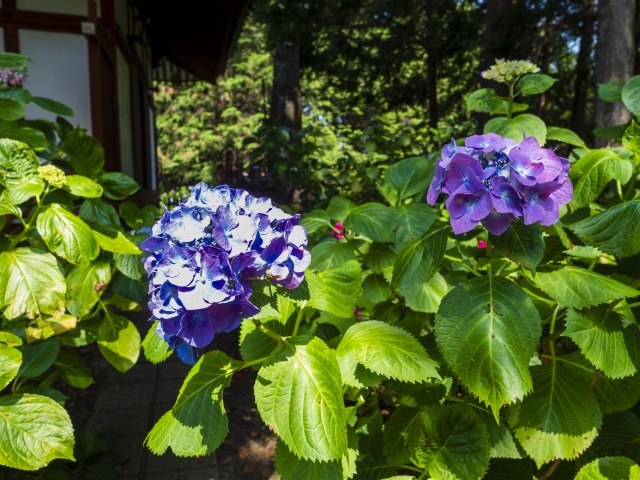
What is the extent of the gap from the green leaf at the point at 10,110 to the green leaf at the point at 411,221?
1256 mm

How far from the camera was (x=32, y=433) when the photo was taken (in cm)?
121

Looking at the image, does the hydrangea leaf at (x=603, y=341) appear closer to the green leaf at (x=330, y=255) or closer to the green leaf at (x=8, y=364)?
the green leaf at (x=330, y=255)

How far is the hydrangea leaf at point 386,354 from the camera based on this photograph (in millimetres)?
973

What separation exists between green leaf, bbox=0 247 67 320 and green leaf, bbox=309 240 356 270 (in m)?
0.70

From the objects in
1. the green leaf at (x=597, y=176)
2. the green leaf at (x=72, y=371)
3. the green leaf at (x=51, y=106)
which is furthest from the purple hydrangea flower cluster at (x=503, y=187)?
the green leaf at (x=51, y=106)

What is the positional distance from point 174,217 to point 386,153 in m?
3.93

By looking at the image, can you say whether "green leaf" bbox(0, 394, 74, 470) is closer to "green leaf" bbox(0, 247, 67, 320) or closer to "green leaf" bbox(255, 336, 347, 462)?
"green leaf" bbox(0, 247, 67, 320)

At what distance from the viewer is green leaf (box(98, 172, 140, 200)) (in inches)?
70.8

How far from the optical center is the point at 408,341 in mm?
1054

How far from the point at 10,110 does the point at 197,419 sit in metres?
1.25

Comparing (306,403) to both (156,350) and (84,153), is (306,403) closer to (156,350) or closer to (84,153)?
(156,350)

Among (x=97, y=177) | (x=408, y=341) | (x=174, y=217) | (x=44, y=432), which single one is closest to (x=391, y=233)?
(x=408, y=341)

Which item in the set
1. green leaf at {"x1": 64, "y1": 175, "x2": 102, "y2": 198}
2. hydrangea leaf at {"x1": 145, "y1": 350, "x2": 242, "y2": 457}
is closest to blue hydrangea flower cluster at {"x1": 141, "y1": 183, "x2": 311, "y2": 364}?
hydrangea leaf at {"x1": 145, "y1": 350, "x2": 242, "y2": 457}

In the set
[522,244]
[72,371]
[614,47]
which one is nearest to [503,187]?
[522,244]
